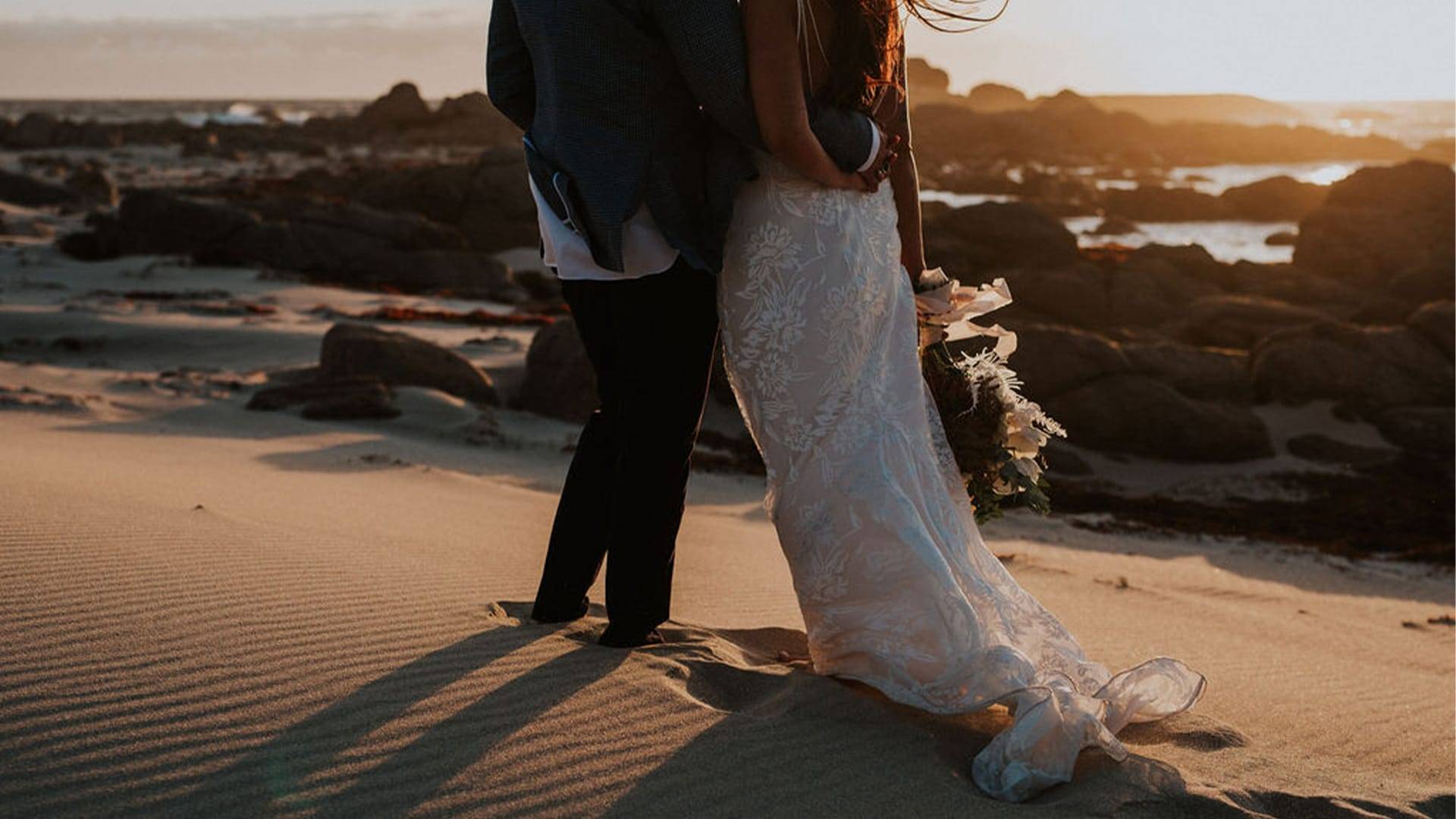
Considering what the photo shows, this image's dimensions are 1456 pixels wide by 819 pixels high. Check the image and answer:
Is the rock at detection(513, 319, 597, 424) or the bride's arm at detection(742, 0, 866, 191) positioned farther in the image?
the rock at detection(513, 319, 597, 424)

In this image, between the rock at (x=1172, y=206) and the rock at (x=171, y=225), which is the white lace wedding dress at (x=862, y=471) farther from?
the rock at (x=1172, y=206)

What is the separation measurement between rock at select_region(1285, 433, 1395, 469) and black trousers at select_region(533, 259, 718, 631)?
Result: 11.8 metres

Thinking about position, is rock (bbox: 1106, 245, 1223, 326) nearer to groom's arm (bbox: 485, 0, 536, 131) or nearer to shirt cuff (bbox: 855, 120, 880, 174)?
shirt cuff (bbox: 855, 120, 880, 174)

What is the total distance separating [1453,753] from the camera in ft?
14.7

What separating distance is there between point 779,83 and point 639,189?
44 cm

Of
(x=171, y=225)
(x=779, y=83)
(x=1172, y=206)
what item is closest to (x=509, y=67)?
(x=779, y=83)

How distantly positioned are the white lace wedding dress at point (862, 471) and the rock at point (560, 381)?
9717 millimetres

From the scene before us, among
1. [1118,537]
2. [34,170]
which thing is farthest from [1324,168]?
[1118,537]

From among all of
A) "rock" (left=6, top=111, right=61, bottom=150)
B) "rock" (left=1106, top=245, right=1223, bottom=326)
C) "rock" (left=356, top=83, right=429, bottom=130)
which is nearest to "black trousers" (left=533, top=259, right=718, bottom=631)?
"rock" (left=1106, top=245, right=1223, bottom=326)

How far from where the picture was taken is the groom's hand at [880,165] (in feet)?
11.6

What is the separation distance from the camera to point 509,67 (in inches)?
143

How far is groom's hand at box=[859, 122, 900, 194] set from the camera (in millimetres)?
3547

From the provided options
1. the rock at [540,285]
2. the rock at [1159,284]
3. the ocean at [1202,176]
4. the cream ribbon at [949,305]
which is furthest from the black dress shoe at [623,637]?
the ocean at [1202,176]

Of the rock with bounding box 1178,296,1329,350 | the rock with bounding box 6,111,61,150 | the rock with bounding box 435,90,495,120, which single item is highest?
the rock with bounding box 435,90,495,120
